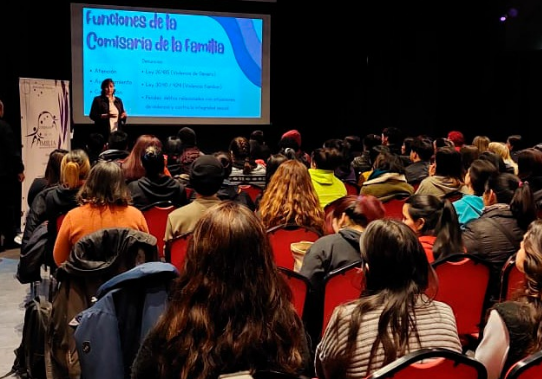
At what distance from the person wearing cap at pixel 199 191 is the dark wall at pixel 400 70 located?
7.48 metres

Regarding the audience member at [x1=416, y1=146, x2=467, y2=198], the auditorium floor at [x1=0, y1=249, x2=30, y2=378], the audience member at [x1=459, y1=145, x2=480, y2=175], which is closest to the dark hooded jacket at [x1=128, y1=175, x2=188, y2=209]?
the auditorium floor at [x1=0, y1=249, x2=30, y2=378]

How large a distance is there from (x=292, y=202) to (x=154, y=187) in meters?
1.28

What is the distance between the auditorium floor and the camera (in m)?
3.83

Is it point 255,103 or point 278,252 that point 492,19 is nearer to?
point 255,103

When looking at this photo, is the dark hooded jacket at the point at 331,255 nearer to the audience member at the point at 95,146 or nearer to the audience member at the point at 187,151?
the audience member at the point at 187,151

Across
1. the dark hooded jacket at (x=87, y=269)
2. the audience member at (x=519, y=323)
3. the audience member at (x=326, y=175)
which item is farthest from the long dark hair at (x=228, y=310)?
the audience member at (x=326, y=175)

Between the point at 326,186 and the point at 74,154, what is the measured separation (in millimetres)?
1842

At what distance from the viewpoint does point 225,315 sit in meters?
1.67

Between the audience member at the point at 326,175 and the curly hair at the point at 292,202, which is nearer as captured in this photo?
the curly hair at the point at 292,202

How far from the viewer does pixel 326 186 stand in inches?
195

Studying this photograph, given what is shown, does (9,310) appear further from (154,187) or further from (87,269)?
(87,269)

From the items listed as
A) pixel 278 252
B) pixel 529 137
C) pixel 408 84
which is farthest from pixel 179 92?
pixel 278 252

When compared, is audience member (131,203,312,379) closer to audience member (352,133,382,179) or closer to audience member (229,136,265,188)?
audience member (229,136,265,188)

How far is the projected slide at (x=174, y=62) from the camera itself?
32.6 ft
